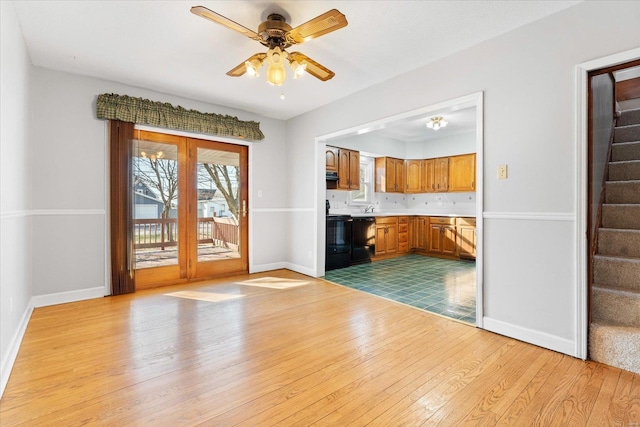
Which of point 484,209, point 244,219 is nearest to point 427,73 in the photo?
point 484,209

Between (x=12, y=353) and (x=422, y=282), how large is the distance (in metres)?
4.32

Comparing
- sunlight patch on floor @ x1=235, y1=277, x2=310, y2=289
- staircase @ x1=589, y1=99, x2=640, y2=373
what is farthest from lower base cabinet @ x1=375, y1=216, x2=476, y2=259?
staircase @ x1=589, y1=99, x2=640, y2=373

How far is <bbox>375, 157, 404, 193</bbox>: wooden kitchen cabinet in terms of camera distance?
6.93 meters

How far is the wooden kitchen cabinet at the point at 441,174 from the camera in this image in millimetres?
6793

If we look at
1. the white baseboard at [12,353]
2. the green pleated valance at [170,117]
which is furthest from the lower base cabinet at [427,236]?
the white baseboard at [12,353]

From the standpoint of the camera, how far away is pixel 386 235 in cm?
645

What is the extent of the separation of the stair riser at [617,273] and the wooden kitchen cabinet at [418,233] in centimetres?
423

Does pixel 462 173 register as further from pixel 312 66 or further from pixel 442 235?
pixel 312 66

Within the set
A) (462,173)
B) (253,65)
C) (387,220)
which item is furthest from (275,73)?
(462,173)

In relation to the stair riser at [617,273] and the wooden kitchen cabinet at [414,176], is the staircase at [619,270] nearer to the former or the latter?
the stair riser at [617,273]

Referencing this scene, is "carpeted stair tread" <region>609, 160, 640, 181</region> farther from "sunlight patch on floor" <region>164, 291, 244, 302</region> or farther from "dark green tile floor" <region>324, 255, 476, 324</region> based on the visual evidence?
"sunlight patch on floor" <region>164, 291, 244, 302</region>

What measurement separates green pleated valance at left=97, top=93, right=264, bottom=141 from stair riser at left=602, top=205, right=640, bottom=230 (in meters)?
4.42

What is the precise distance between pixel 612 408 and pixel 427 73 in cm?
302

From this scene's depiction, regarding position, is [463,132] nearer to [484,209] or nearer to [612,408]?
[484,209]
